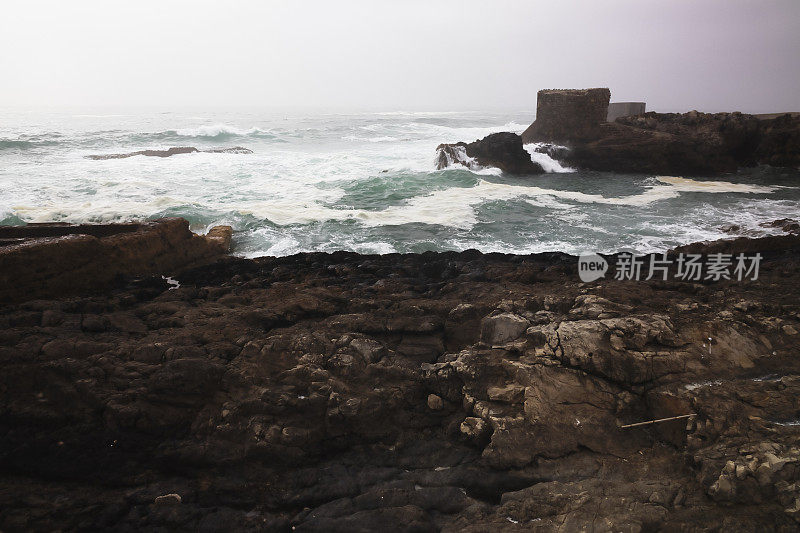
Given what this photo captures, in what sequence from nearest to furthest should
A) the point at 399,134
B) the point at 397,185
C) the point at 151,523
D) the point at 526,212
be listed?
the point at 151,523 → the point at 526,212 → the point at 397,185 → the point at 399,134

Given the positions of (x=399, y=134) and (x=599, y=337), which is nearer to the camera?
(x=599, y=337)

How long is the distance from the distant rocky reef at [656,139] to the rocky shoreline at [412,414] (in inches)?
536

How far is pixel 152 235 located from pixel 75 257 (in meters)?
1.15

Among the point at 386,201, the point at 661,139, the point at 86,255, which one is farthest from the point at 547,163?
the point at 86,255

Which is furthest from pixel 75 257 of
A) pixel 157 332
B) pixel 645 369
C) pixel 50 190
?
pixel 50 190

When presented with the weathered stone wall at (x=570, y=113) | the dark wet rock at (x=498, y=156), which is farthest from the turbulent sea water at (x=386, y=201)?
the weathered stone wall at (x=570, y=113)

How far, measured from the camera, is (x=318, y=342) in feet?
10.8

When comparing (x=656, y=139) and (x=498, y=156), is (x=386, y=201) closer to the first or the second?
(x=498, y=156)

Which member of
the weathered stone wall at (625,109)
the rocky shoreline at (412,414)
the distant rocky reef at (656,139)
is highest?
the weathered stone wall at (625,109)

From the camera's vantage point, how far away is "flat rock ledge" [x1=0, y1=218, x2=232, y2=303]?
416 centimetres

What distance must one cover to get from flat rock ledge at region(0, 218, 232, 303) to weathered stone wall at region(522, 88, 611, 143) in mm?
14726

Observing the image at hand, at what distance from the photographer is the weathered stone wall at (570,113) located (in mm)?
16297

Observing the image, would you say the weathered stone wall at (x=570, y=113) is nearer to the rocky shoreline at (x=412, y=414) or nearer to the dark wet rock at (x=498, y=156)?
the dark wet rock at (x=498, y=156)

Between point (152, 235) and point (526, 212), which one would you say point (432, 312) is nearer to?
point (152, 235)
